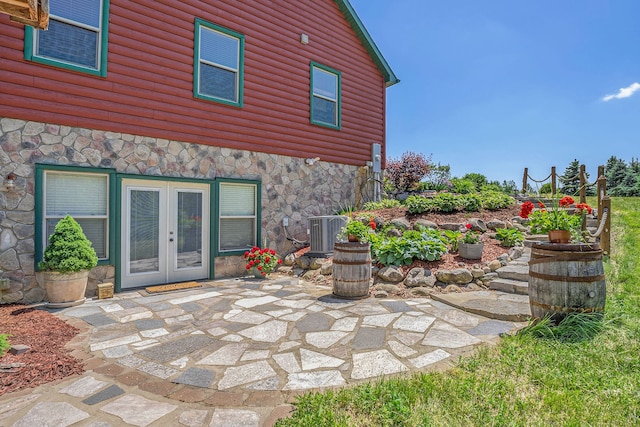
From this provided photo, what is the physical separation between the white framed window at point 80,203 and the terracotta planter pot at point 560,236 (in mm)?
6375

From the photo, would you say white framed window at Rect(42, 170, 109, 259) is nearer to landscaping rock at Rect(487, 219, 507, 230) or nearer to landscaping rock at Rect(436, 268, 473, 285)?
landscaping rock at Rect(436, 268, 473, 285)

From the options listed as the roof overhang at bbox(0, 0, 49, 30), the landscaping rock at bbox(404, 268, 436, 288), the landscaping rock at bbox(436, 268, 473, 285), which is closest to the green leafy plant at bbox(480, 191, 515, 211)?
the landscaping rock at bbox(436, 268, 473, 285)

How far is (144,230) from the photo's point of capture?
606 cm

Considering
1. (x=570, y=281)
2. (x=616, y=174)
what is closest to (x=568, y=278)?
(x=570, y=281)

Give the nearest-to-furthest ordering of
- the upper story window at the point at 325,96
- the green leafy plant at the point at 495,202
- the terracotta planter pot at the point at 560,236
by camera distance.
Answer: the terracotta planter pot at the point at 560,236 < the green leafy plant at the point at 495,202 < the upper story window at the point at 325,96

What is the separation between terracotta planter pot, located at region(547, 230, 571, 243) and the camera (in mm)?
3666

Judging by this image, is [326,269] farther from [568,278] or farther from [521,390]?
[521,390]

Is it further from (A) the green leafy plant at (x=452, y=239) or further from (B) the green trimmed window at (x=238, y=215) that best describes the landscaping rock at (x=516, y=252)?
(B) the green trimmed window at (x=238, y=215)

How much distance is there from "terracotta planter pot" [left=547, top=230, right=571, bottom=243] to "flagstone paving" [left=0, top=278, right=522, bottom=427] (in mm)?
1115

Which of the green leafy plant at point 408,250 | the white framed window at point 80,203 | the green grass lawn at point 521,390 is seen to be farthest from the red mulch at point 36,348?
the green leafy plant at point 408,250

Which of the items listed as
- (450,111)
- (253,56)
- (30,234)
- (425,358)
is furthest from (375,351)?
(450,111)

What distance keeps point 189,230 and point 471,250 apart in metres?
5.22

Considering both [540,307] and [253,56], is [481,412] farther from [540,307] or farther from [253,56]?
[253,56]

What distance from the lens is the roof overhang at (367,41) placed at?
9273 millimetres
